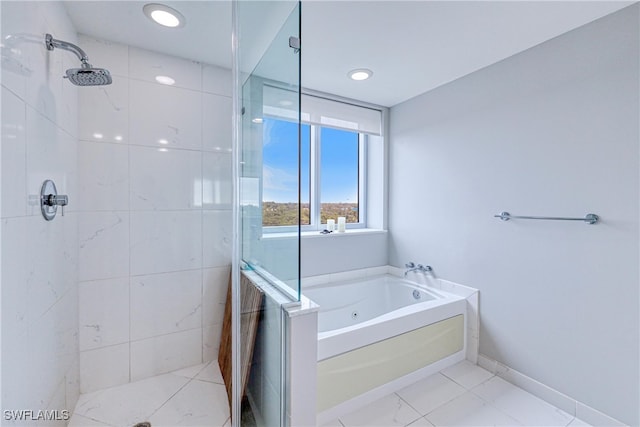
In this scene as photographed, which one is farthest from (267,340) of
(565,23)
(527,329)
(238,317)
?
(565,23)

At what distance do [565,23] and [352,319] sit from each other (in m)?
2.56

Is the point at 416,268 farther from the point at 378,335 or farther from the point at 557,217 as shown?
the point at 557,217

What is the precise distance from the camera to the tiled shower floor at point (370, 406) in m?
1.55

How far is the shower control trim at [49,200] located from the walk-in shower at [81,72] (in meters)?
0.47

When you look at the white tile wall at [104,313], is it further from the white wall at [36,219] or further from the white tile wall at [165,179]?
the white tile wall at [165,179]

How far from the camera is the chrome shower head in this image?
1184mm

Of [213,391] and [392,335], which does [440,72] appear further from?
[213,391]

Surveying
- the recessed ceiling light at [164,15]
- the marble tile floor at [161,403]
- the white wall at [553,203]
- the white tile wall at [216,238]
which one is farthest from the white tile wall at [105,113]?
the white wall at [553,203]

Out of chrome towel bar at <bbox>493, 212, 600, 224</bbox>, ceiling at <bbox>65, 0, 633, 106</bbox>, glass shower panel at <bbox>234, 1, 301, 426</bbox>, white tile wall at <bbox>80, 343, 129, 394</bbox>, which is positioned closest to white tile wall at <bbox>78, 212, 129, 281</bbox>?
white tile wall at <bbox>80, 343, 129, 394</bbox>

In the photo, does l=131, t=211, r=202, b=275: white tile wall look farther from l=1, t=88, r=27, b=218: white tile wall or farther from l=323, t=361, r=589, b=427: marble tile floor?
l=323, t=361, r=589, b=427: marble tile floor

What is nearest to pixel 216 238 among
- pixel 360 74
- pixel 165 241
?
pixel 165 241

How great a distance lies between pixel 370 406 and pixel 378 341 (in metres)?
0.39

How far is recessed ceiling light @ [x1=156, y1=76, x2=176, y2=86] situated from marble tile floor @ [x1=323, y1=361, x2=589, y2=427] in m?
2.41

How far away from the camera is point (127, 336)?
1.85 m
